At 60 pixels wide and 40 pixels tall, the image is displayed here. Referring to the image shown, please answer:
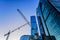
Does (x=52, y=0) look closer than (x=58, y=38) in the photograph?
No

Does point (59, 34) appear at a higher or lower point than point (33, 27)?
lower

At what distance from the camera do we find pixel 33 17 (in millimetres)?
14719

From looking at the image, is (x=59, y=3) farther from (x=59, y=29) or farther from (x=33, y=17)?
(x=33, y=17)

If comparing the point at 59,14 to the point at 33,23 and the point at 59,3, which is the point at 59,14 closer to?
the point at 59,3

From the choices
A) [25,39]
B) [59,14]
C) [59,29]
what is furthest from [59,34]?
[25,39]

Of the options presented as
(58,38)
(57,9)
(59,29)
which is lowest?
(58,38)

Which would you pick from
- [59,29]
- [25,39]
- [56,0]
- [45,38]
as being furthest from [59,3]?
[45,38]

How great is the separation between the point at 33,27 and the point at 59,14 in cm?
804

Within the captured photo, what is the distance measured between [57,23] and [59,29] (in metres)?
0.41

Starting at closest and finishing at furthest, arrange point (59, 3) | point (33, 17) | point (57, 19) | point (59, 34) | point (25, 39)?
point (59, 34) → point (57, 19) → point (59, 3) → point (25, 39) → point (33, 17)

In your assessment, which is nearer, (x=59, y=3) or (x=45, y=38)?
(x=45, y=38)

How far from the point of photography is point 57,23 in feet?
17.9

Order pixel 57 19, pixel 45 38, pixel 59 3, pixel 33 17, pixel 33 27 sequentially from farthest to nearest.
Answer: pixel 33 17 → pixel 33 27 → pixel 59 3 → pixel 57 19 → pixel 45 38

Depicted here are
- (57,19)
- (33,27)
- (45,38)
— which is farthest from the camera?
(33,27)
